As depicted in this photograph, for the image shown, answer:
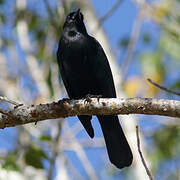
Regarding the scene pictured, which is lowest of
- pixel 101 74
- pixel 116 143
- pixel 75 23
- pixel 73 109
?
pixel 73 109

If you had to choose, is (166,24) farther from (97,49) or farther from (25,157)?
(25,157)

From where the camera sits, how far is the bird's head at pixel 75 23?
18.4ft

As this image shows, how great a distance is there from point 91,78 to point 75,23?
2.40 ft

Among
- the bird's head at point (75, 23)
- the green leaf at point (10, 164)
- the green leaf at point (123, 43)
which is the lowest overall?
the green leaf at point (10, 164)

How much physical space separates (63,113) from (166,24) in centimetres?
369

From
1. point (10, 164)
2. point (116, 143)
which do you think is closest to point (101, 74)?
point (116, 143)

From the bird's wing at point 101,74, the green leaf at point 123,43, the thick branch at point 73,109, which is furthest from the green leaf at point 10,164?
the green leaf at point 123,43

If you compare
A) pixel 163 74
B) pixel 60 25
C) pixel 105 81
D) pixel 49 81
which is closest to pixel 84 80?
pixel 105 81

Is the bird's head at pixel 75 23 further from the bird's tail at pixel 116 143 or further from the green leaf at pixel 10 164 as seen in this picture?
the green leaf at pixel 10 164

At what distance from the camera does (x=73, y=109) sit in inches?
168

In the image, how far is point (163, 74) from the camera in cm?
823

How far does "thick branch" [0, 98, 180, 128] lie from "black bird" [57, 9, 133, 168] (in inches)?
34.1

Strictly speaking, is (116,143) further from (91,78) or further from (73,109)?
(73,109)

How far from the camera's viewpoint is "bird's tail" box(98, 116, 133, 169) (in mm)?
5035
